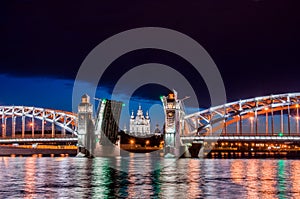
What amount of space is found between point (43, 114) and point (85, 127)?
33240 millimetres

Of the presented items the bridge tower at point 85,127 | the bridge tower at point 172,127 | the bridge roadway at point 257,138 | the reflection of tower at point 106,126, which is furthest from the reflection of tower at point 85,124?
the bridge roadway at point 257,138

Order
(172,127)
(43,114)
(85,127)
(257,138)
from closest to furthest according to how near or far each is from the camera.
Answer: (257,138)
(172,127)
(85,127)
(43,114)

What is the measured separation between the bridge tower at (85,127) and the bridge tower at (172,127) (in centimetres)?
1855

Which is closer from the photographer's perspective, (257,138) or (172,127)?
(257,138)

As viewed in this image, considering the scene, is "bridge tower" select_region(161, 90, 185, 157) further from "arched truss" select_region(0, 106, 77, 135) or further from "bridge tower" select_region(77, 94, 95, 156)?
"arched truss" select_region(0, 106, 77, 135)

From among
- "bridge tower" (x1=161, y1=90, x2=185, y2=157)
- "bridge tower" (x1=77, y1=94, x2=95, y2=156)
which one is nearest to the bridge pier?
"bridge tower" (x1=77, y1=94, x2=95, y2=156)

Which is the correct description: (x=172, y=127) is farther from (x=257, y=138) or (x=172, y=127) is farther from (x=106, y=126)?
(x=257, y=138)

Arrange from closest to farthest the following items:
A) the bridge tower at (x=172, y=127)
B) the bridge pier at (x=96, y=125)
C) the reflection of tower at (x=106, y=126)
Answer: the bridge tower at (x=172, y=127), the bridge pier at (x=96, y=125), the reflection of tower at (x=106, y=126)

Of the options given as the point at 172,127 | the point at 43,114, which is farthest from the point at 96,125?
the point at 43,114

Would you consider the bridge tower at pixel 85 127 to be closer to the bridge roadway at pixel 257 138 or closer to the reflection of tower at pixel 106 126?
the reflection of tower at pixel 106 126

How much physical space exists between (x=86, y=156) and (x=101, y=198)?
9582 centimetres

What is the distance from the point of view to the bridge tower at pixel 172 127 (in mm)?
116794

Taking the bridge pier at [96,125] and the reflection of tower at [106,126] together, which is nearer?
the bridge pier at [96,125]

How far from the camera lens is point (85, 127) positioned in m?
128
